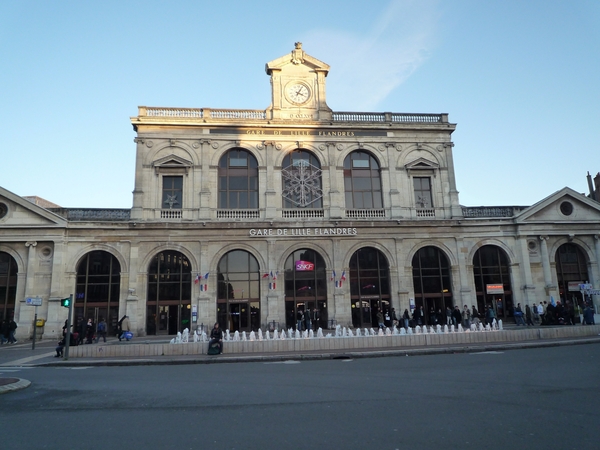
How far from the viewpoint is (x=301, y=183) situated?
3425 centimetres

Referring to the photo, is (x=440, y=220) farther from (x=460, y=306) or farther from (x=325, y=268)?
(x=325, y=268)

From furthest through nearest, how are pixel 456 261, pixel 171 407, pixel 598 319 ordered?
pixel 456 261 → pixel 598 319 → pixel 171 407

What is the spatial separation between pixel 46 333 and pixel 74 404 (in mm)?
23274

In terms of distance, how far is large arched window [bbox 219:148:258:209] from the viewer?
33781 mm

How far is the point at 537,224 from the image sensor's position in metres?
34.8

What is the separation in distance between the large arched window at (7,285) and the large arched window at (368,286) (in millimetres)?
23830

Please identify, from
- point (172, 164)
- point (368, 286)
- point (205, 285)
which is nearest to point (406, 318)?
point (368, 286)

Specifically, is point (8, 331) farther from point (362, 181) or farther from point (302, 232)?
point (362, 181)

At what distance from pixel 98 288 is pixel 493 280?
29.5 metres

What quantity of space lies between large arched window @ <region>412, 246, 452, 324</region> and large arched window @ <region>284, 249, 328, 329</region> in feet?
23.5

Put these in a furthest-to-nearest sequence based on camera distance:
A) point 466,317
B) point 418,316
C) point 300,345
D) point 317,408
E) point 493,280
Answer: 1. point 493,280
2. point 418,316
3. point 466,317
4. point 300,345
5. point 317,408

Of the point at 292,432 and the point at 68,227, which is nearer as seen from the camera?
the point at 292,432

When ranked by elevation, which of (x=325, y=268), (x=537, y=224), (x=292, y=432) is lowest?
(x=292, y=432)

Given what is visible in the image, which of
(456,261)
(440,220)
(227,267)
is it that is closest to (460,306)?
(456,261)
